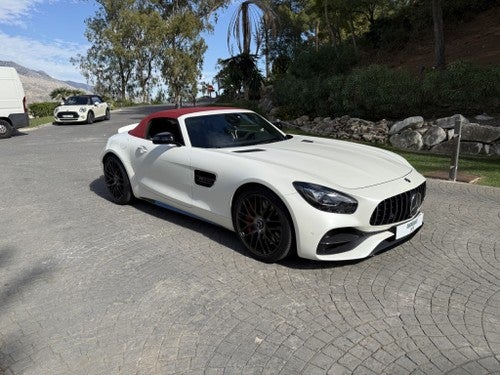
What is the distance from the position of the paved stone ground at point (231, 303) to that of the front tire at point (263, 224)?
0.15 m

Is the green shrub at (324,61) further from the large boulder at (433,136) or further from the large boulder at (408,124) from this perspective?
the large boulder at (433,136)

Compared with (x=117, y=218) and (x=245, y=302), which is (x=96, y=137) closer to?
(x=117, y=218)

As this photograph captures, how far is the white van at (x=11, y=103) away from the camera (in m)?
14.8

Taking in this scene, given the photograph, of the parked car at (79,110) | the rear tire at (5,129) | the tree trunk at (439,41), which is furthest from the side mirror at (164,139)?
the parked car at (79,110)

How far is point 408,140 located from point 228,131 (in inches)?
279

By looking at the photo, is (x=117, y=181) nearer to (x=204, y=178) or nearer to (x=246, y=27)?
(x=204, y=178)

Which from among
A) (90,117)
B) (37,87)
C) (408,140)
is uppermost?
(37,87)

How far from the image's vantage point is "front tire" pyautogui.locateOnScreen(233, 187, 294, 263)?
141 inches

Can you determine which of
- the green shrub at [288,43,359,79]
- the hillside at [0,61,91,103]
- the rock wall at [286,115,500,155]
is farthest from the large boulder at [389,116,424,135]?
the hillside at [0,61,91,103]

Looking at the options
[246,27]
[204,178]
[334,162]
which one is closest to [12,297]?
[204,178]

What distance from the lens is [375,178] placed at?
3695 millimetres

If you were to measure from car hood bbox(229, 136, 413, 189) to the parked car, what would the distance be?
57.8 feet

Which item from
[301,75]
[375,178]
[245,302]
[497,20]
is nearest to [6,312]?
[245,302]

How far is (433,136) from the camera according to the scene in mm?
10008
